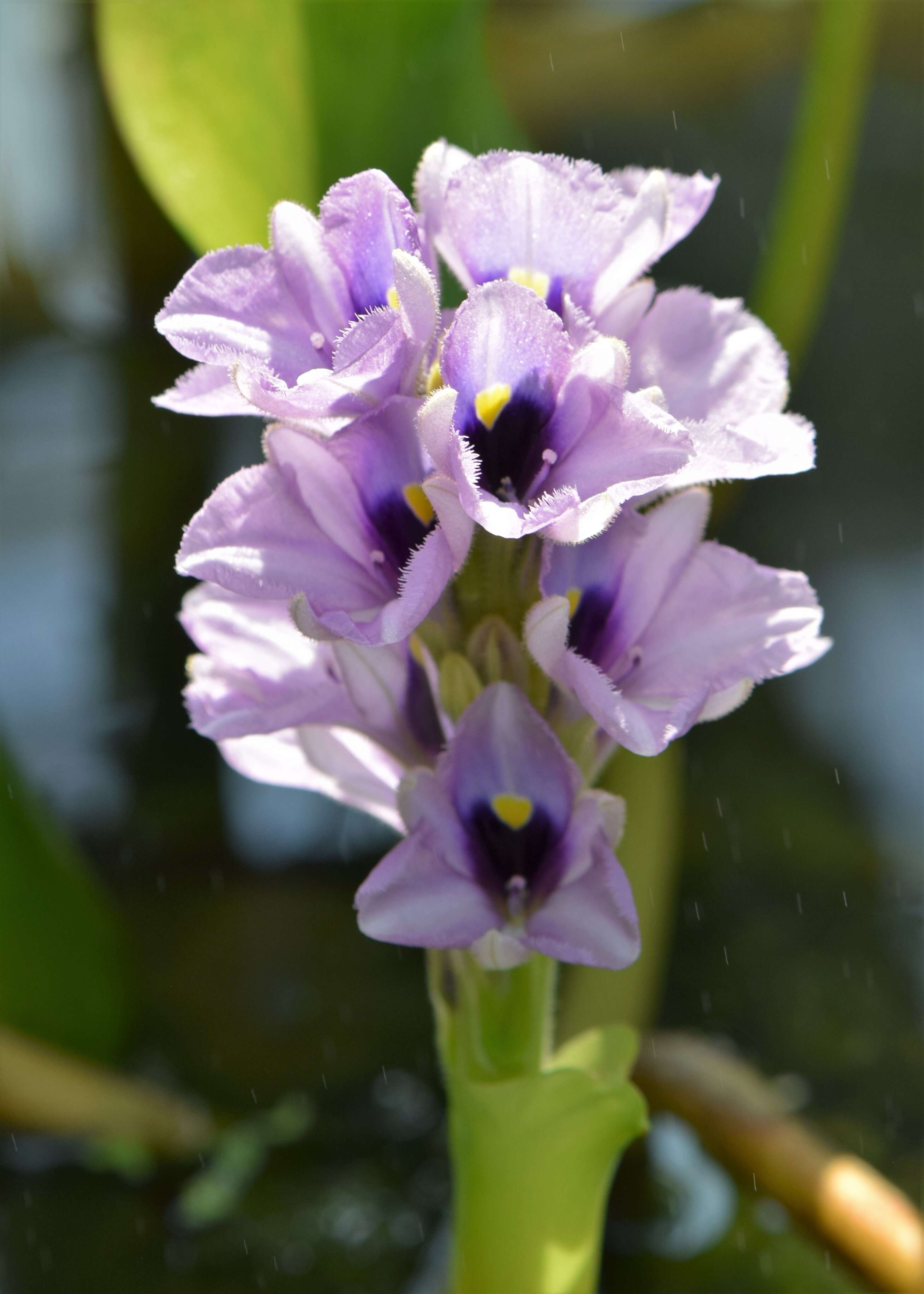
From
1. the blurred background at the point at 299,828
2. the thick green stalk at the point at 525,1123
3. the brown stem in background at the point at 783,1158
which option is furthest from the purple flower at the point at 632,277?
the brown stem in background at the point at 783,1158

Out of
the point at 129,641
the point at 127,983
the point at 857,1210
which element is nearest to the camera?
the point at 857,1210

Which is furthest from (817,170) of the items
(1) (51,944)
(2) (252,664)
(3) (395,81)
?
(1) (51,944)

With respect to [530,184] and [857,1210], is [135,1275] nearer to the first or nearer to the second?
[857,1210]

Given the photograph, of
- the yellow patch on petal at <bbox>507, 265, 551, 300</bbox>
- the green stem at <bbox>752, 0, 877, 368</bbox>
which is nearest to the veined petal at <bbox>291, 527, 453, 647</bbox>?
the yellow patch on petal at <bbox>507, 265, 551, 300</bbox>

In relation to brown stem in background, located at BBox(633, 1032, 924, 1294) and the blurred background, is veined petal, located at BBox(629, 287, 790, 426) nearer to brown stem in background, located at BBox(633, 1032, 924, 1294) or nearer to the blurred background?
the blurred background

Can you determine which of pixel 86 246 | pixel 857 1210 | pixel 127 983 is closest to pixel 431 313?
pixel 857 1210

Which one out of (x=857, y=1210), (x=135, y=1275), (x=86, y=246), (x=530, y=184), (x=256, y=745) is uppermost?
(x=530, y=184)

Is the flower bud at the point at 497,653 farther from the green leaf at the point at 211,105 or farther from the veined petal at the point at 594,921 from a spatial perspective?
the green leaf at the point at 211,105
